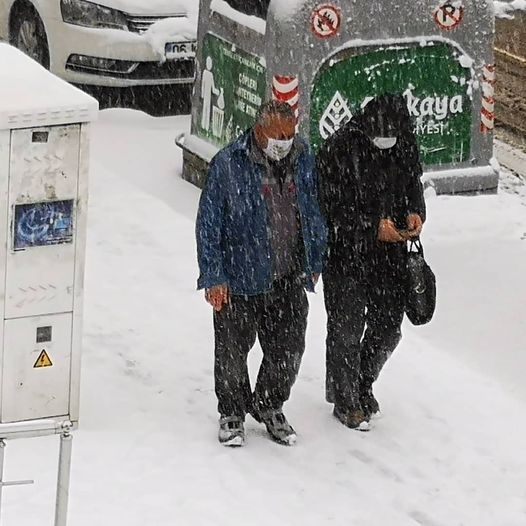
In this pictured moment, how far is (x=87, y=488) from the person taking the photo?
566 cm

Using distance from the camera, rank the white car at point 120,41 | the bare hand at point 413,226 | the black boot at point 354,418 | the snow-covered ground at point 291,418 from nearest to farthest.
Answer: the snow-covered ground at point 291,418 < the bare hand at point 413,226 < the black boot at point 354,418 < the white car at point 120,41

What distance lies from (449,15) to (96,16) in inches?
128

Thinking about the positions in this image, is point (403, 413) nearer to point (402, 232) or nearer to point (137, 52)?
point (402, 232)

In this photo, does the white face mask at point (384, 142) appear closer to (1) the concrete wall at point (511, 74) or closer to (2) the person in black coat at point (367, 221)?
(2) the person in black coat at point (367, 221)

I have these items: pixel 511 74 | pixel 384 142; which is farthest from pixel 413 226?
pixel 511 74

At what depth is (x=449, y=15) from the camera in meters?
9.21

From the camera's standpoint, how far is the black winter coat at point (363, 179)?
606 centimetres

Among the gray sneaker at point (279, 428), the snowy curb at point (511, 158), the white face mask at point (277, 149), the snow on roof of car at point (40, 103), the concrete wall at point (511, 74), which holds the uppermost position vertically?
the snow on roof of car at point (40, 103)

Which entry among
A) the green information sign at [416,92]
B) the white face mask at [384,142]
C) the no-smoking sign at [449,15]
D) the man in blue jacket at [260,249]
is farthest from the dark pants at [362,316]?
the no-smoking sign at [449,15]

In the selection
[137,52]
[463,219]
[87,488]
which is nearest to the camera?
[87,488]

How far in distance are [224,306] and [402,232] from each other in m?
0.80

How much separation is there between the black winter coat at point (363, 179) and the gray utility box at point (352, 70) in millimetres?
2701

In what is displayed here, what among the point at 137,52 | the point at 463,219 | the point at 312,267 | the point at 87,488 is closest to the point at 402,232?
the point at 312,267

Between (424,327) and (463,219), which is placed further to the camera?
(463,219)
